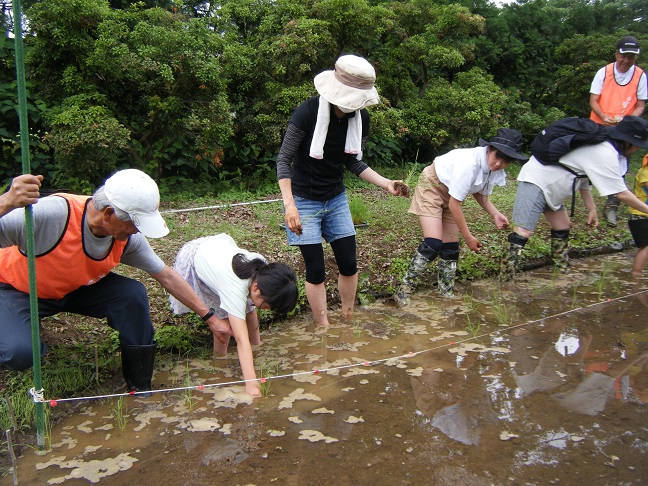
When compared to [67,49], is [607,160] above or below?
below

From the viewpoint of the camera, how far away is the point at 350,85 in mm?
3449

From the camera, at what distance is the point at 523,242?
4910 mm

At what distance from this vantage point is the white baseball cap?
2.67 metres

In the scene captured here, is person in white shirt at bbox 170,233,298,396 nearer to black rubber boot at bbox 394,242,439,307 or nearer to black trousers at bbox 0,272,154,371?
black trousers at bbox 0,272,154,371

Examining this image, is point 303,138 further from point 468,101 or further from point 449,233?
A: point 468,101

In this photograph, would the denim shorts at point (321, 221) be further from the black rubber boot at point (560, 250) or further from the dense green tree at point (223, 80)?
the dense green tree at point (223, 80)

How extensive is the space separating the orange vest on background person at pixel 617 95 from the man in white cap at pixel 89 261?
482 centimetres

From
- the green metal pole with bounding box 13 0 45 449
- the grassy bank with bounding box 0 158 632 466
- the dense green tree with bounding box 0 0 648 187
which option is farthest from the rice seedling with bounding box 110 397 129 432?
the dense green tree with bounding box 0 0 648 187

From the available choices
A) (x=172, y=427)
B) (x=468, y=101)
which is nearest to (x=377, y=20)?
(x=468, y=101)

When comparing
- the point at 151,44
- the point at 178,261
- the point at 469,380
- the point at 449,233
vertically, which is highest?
the point at 151,44

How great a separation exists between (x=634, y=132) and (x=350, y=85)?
2.70 meters

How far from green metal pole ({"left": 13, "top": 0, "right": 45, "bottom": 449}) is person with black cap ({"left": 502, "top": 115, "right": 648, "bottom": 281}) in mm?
3815

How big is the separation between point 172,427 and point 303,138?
188cm

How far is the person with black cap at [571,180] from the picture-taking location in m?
4.52
